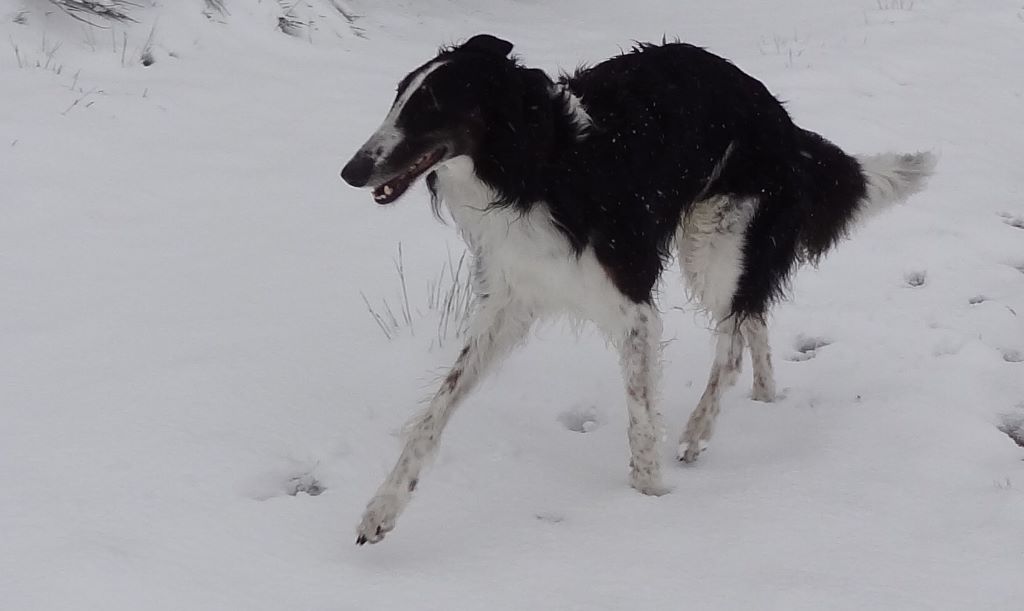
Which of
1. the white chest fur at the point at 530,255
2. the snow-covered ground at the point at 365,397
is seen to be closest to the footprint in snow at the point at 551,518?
the snow-covered ground at the point at 365,397

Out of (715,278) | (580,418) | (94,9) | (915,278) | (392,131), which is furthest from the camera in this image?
(94,9)

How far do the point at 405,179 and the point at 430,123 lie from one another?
0.18 m

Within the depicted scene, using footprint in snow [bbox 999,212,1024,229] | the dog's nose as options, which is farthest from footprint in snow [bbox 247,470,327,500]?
footprint in snow [bbox 999,212,1024,229]

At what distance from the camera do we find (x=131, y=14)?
22.2 feet

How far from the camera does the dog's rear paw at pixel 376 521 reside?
2805 millimetres

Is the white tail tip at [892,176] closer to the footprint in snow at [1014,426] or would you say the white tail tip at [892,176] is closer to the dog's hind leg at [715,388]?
the dog's hind leg at [715,388]

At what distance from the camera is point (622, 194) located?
3.11 metres

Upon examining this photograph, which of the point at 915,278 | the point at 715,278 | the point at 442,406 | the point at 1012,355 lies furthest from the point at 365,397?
the point at 915,278

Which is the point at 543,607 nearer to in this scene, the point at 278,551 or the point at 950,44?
the point at 278,551

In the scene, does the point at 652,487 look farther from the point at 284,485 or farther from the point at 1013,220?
the point at 1013,220

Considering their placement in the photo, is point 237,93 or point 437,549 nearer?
point 437,549

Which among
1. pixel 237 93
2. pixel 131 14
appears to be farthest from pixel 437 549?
pixel 131 14

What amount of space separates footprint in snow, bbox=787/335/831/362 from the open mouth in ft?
6.57

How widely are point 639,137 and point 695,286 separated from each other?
754 mm
